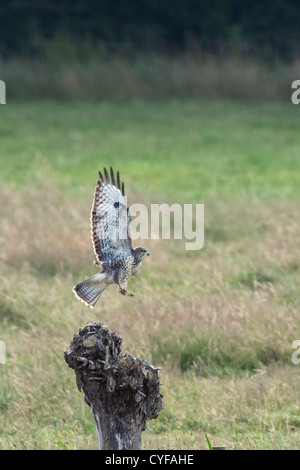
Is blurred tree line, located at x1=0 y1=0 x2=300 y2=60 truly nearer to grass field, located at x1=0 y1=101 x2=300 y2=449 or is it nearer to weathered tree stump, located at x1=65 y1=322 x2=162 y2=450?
grass field, located at x1=0 y1=101 x2=300 y2=449

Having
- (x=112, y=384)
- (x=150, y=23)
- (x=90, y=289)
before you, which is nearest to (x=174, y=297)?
(x=90, y=289)

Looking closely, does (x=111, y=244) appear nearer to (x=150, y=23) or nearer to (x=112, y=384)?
(x=112, y=384)

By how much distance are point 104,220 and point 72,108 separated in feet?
44.7

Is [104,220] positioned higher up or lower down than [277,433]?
higher up

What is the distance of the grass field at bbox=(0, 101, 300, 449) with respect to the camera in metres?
4.69

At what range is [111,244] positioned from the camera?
3469 mm

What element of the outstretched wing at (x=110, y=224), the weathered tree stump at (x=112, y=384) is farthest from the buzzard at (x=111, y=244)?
the weathered tree stump at (x=112, y=384)

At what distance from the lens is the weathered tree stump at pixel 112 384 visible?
3.28 meters

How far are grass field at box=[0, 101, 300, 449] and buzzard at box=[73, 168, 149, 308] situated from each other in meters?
1.02

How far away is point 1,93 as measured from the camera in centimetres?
1730

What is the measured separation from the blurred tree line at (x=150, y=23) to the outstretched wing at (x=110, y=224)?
62.7 feet

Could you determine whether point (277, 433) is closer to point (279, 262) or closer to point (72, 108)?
point (279, 262)

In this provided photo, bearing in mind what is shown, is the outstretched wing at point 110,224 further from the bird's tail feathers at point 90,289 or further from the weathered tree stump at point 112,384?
the weathered tree stump at point 112,384
